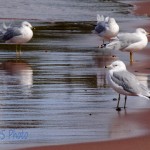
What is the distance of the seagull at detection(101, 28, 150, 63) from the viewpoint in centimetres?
1827

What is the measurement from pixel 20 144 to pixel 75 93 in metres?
4.01

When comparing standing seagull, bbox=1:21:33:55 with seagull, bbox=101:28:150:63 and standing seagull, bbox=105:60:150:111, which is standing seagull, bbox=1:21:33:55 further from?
standing seagull, bbox=105:60:150:111

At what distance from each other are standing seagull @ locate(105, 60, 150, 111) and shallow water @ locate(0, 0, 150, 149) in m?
0.32

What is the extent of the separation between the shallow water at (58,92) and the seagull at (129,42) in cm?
40

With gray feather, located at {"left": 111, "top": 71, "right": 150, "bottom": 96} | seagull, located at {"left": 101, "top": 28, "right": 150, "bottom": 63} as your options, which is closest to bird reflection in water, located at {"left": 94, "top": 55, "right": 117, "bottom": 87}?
seagull, located at {"left": 101, "top": 28, "right": 150, "bottom": 63}

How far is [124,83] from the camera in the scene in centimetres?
1247

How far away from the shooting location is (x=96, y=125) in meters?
11.3

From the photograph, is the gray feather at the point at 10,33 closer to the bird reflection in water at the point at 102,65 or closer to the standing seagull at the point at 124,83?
the bird reflection in water at the point at 102,65

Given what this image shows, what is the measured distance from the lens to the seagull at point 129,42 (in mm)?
18266

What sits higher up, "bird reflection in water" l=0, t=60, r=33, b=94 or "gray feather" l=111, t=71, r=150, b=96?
"gray feather" l=111, t=71, r=150, b=96

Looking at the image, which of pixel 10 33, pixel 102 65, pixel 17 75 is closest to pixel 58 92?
pixel 17 75

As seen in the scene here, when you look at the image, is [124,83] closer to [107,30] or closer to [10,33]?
[10,33]

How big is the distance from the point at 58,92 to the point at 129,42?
4.89 metres

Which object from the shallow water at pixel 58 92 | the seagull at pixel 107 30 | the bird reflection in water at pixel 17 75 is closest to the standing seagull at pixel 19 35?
the shallow water at pixel 58 92
